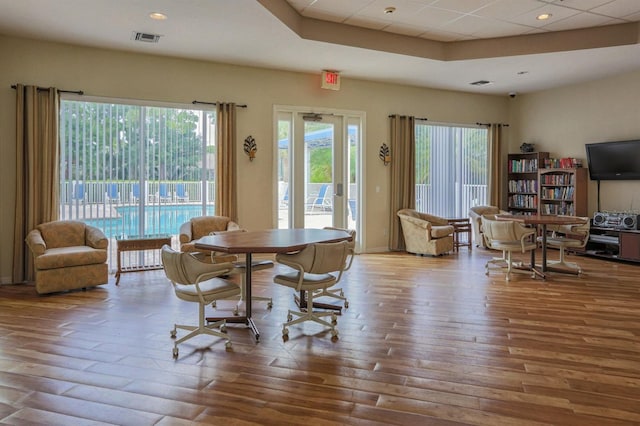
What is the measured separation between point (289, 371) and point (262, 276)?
10.6 feet

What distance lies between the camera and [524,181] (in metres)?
9.46

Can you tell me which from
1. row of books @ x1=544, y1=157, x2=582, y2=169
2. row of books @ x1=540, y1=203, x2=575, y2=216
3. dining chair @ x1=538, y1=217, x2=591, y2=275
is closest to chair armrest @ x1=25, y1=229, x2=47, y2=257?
dining chair @ x1=538, y1=217, x2=591, y2=275

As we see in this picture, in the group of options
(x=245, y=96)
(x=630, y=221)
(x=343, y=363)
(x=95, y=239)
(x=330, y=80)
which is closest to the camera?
(x=343, y=363)

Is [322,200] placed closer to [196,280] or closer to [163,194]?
[163,194]

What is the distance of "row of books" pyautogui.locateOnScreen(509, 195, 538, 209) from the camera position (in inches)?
363

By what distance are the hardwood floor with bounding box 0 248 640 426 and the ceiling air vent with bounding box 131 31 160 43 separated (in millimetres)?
3319

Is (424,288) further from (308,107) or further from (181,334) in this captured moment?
(308,107)

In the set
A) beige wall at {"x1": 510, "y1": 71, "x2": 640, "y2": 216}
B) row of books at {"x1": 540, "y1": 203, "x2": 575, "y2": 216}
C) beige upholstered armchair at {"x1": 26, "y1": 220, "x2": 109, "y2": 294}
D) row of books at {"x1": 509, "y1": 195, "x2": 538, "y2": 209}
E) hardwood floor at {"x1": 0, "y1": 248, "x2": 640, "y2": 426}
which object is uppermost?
beige wall at {"x1": 510, "y1": 71, "x2": 640, "y2": 216}

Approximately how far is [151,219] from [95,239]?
125 cm

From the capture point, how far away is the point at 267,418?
2400 millimetres

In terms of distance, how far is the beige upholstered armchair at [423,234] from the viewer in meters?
7.90

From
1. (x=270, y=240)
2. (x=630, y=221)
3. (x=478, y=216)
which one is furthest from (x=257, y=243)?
(x=630, y=221)

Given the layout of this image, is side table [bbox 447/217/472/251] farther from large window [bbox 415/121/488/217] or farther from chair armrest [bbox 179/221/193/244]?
chair armrest [bbox 179/221/193/244]

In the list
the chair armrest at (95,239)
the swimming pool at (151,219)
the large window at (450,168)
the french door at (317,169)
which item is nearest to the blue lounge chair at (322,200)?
the french door at (317,169)
